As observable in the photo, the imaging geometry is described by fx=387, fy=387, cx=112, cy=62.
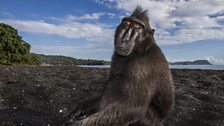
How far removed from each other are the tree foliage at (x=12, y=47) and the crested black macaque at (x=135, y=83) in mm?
35366

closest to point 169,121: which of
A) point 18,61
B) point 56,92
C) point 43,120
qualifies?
point 43,120

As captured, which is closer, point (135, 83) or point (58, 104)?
point (135, 83)

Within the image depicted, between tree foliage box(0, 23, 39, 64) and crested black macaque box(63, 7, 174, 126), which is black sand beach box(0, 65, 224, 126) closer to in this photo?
crested black macaque box(63, 7, 174, 126)

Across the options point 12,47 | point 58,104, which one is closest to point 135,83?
point 58,104

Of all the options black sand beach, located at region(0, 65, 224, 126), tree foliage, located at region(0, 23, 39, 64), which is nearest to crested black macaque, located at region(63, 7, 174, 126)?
black sand beach, located at region(0, 65, 224, 126)

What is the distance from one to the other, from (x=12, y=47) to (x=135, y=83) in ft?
121

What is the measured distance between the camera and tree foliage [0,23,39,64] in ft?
133

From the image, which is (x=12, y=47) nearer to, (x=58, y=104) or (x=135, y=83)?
(x=58, y=104)

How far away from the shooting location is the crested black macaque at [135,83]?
5.60 m

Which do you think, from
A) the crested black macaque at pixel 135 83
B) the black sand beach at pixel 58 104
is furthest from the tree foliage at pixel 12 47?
the crested black macaque at pixel 135 83

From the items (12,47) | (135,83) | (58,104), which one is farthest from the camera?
(12,47)

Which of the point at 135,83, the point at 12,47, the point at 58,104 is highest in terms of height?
the point at 12,47

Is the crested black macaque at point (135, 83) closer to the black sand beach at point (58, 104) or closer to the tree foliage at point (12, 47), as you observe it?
the black sand beach at point (58, 104)

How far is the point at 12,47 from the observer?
134 feet
